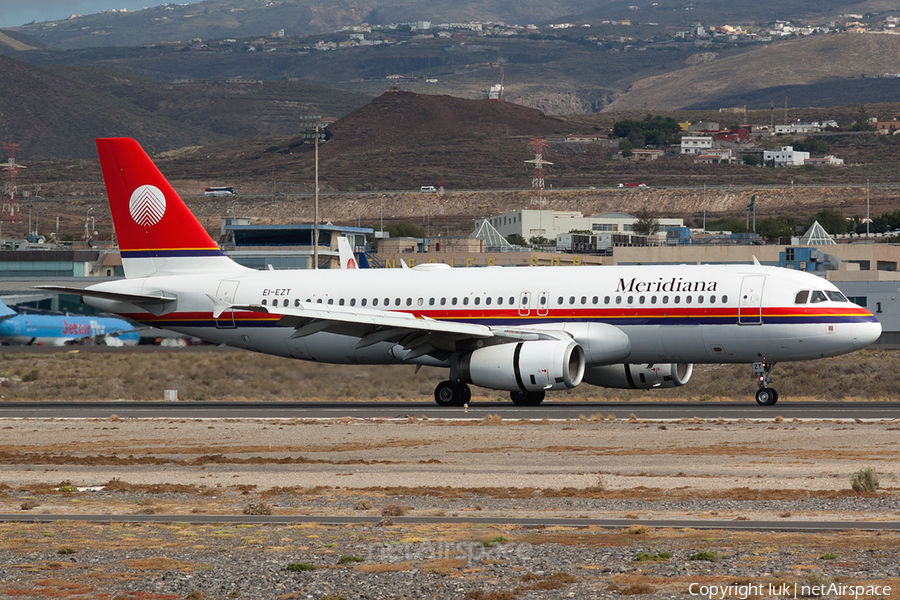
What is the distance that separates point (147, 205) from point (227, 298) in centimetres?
484

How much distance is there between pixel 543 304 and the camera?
36844mm

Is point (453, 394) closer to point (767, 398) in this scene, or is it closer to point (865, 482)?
point (767, 398)

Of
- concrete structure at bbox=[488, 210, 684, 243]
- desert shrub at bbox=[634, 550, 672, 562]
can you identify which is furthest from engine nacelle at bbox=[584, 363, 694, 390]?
concrete structure at bbox=[488, 210, 684, 243]

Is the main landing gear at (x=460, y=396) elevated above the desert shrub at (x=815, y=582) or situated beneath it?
situated beneath

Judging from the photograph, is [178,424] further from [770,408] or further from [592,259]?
[592,259]

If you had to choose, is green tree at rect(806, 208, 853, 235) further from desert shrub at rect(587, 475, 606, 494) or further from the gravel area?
desert shrub at rect(587, 475, 606, 494)

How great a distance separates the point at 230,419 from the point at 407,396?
13.0 meters

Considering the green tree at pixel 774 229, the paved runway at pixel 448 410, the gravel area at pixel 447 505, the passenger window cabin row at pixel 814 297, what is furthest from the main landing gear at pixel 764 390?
the green tree at pixel 774 229

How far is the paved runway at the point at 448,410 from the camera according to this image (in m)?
32.4

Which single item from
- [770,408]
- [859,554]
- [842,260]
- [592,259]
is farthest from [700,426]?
[592,259]

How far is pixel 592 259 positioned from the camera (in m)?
110

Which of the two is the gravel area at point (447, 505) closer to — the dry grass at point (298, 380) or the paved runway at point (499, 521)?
the paved runway at point (499, 521)

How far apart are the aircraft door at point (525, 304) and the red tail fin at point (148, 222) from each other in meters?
11.6

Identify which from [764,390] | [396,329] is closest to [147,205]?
[396,329]
